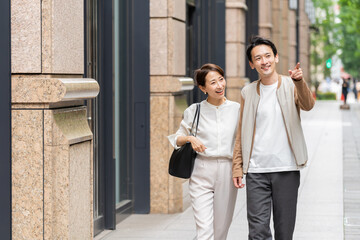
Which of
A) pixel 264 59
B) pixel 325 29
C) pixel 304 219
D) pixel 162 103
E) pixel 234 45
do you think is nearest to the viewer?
pixel 264 59

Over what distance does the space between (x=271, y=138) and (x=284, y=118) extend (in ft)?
0.55

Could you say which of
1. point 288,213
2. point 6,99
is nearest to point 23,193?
point 6,99

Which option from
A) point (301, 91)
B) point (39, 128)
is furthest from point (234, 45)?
point (39, 128)

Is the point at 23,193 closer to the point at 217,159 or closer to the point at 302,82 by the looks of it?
the point at 217,159

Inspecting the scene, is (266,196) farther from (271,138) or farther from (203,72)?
(203,72)

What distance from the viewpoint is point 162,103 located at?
8.99 metres

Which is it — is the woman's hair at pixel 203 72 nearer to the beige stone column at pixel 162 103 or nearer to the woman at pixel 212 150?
the woman at pixel 212 150

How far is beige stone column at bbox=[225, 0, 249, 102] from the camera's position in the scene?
47.1ft

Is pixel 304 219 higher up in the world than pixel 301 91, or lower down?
lower down

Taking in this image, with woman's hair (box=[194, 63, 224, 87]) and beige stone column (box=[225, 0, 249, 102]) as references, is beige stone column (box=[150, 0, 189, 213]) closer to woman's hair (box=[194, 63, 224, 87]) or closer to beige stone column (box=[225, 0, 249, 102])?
woman's hair (box=[194, 63, 224, 87])

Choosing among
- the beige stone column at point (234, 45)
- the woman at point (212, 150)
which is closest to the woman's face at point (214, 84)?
the woman at point (212, 150)

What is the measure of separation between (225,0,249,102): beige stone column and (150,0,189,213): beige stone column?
17.7ft

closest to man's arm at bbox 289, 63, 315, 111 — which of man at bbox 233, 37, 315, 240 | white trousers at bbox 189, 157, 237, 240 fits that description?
man at bbox 233, 37, 315, 240

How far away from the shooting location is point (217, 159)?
548 cm
